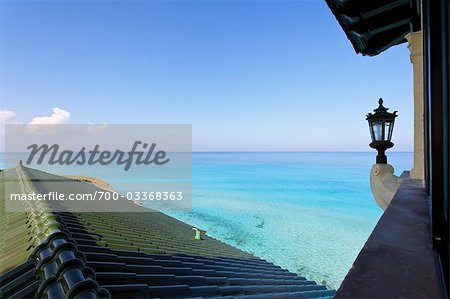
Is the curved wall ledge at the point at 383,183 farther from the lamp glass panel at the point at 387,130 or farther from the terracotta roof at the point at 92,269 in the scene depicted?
the terracotta roof at the point at 92,269

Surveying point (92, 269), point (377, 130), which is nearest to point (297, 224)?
point (377, 130)

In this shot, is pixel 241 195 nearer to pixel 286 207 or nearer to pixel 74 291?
pixel 286 207

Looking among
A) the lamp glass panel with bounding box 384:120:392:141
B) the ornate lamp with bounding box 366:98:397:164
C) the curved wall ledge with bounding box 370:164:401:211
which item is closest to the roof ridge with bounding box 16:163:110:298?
the curved wall ledge with bounding box 370:164:401:211

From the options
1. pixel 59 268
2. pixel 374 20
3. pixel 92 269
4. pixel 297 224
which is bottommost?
pixel 297 224

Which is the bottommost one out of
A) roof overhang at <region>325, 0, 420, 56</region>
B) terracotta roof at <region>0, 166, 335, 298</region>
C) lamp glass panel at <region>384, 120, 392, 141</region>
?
terracotta roof at <region>0, 166, 335, 298</region>

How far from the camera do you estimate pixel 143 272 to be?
2.19 meters

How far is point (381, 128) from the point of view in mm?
5238

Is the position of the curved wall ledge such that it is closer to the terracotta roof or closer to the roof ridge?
the terracotta roof

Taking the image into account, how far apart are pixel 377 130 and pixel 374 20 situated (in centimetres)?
231

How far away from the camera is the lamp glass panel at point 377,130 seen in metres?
5.20

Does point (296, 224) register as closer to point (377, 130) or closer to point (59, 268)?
point (377, 130)

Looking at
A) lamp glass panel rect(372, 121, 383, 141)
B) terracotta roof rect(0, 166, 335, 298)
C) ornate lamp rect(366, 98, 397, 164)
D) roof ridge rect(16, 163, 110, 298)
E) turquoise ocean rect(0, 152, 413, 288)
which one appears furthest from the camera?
turquoise ocean rect(0, 152, 413, 288)

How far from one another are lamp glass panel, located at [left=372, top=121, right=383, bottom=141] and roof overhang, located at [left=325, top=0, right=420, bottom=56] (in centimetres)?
137

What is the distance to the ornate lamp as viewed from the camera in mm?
5086
